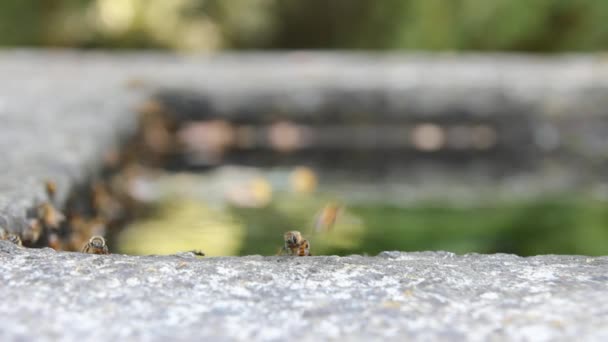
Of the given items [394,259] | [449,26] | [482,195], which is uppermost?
[449,26]

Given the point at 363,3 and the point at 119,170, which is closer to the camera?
the point at 119,170

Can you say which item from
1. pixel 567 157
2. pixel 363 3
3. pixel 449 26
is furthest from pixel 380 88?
pixel 363 3

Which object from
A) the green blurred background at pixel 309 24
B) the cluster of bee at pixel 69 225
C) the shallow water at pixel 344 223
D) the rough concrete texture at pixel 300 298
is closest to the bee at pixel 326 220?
the shallow water at pixel 344 223

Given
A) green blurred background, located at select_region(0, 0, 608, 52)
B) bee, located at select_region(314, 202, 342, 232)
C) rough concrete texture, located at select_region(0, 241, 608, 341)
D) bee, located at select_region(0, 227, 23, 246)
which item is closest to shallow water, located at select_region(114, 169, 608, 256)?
bee, located at select_region(314, 202, 342, 232)

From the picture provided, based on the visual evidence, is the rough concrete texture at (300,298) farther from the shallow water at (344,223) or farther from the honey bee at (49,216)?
the shallow water at (344,223)

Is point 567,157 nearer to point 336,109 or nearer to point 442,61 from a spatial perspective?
point 336,109

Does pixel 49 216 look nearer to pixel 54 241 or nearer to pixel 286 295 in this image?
pixel 54 241

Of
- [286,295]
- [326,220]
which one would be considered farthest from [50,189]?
[286,295]

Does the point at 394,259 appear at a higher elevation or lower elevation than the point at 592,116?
lower
